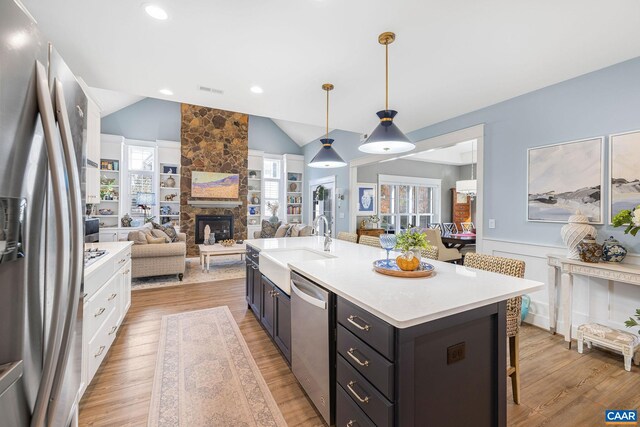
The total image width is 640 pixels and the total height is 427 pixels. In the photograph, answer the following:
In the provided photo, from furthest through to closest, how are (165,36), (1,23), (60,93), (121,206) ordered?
(121,206)
(165,36)
(60,93)
(1,23)

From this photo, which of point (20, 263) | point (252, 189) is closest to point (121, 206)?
point (252, 189)

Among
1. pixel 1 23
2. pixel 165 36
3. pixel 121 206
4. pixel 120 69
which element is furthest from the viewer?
pixel 121 206

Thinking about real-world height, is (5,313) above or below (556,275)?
above

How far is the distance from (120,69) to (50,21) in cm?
76

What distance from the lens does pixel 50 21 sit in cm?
223

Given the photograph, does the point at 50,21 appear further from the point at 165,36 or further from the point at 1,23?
the point at 1,23

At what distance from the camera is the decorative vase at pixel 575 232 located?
2715 millimetres

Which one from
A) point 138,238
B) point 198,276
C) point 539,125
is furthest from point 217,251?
point 539,125

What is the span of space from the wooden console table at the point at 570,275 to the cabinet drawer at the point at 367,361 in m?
2.54

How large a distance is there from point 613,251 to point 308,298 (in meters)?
2.90

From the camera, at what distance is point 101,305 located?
2143 mm

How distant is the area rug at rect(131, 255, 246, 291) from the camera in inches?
187

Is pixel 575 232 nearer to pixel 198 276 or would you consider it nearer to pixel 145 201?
pixel 198 276

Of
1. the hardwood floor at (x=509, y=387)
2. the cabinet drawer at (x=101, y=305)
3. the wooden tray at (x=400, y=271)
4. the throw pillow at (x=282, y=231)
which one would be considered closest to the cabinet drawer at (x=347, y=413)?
the hardwood floor at (x=509, y=387)
